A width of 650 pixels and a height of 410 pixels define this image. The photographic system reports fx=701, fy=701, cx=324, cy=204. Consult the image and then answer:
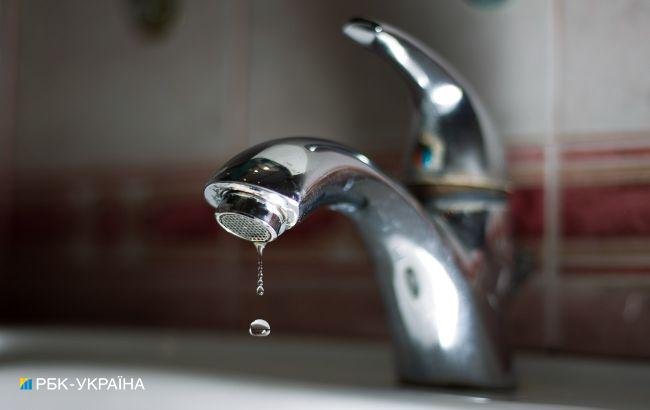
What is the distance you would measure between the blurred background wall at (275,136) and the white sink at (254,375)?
0.04 metres

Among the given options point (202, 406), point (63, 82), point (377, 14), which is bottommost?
point (202, 406)

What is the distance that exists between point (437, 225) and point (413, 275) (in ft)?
0.10

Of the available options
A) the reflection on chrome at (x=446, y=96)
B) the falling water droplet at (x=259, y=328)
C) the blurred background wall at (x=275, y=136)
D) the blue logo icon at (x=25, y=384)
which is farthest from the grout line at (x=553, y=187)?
the blue logo icon at (x=25, y=384)

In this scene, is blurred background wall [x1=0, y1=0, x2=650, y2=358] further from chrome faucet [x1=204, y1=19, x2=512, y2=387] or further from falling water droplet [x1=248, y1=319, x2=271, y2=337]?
falling water droplet [x1=248, y1=319, x2=271, y2=337]

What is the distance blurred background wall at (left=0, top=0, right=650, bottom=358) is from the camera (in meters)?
0.49

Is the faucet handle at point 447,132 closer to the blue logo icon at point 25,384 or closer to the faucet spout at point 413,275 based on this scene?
the faucet spout at point 413,275

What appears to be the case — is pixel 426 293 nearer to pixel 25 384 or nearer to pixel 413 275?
pixel 413 275

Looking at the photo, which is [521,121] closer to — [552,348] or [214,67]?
[552,348]

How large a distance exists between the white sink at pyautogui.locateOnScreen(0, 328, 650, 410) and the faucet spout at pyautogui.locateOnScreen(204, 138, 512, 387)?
16 mm

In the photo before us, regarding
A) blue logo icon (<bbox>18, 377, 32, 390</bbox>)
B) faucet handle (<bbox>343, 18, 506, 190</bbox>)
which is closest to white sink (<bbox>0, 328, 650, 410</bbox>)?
blue logo icon (<bbox>18, 377, 32, 390</bbox>)

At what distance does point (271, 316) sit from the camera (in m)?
0.61

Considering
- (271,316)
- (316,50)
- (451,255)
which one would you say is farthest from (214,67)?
(451,255)

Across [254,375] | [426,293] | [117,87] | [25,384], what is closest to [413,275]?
[426,293]

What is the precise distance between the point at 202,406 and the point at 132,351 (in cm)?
21
